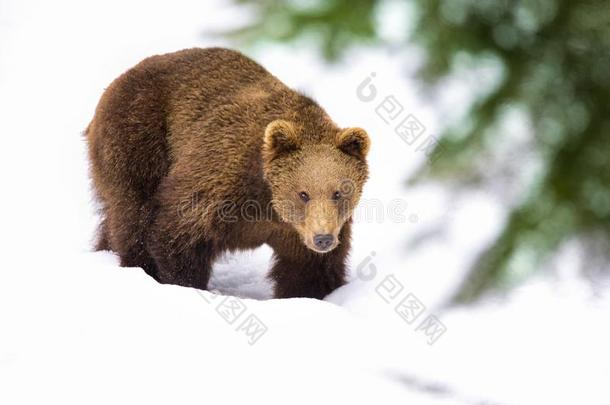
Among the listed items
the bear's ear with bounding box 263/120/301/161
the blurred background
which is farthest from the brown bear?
the blurred background

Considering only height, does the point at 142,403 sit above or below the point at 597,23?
below

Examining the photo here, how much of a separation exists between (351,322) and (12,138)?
27.6 ft

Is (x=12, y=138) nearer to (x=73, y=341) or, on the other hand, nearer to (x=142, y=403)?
(x=73, y=341)

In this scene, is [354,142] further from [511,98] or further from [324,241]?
[511,98]

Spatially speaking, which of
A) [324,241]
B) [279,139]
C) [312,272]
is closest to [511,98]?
[324,241]

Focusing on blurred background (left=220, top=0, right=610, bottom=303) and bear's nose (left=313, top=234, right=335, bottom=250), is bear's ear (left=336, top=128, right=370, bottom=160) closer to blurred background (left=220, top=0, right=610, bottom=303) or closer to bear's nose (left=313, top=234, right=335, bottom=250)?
bear's nose (left=313, top=234, right=335, bottom=250)

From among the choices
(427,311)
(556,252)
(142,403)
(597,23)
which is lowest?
(142,403)

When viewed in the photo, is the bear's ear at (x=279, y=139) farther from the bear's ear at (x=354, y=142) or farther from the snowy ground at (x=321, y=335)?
the snowy ground at (x=321, y=335)

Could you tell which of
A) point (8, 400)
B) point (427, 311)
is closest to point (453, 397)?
point (427, 311)

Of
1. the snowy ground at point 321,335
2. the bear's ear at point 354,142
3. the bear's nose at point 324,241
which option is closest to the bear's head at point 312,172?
the bear's ear at point 354,142

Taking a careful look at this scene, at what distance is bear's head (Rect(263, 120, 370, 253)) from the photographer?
5993 mm

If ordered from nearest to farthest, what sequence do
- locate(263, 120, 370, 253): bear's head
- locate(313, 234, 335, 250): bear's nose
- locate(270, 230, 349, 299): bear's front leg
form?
1. locate(313, 234, 335, 250): bear's nose
2. locate(263, 120, 370, 253): bear's head
3. locate(270, 230, 349, 299): bear's front leg

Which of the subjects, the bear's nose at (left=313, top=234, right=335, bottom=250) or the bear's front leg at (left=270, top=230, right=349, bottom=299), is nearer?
the bear's nose at (left=313, top=234, right=335, bottom=250)

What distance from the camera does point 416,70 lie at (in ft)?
13.1
